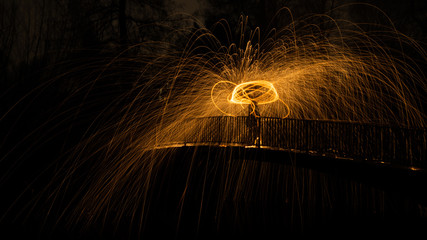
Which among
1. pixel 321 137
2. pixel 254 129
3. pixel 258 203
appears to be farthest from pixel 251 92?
pixel 258 203

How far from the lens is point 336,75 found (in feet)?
42.7

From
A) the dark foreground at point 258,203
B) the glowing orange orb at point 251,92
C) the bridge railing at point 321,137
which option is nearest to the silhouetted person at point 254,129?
the bridge railing at point 321,137

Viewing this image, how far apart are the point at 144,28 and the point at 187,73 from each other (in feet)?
18.7

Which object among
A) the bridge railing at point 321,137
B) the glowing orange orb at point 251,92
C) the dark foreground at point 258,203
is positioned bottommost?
the dark foreground at point 258,203

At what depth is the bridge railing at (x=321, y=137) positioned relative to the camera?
7.06 m

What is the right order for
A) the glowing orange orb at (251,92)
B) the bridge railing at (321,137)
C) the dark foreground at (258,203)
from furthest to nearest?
the glowing orange orb at (251,92) → the dark foreground at (258,203) → the bridge railing at (321,137)

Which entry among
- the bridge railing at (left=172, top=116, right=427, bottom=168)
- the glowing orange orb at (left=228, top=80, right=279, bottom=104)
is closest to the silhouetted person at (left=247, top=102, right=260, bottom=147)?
the bridge railing at (left=172, top=116, right=427, bottom=168)

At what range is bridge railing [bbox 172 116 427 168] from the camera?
23.2ft

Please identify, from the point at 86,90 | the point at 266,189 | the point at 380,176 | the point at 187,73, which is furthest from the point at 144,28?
the point at 380,176

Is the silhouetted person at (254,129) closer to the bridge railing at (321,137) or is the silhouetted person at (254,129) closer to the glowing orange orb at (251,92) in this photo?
the bridge railing at (321,137)

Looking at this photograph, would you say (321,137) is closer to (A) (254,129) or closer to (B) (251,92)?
(A) (254,129)

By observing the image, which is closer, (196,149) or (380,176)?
(380,176)

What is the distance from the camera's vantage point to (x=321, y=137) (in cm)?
921

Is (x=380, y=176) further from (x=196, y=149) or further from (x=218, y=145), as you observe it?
(x=196, y=149)
